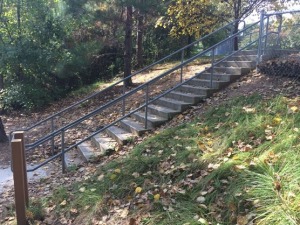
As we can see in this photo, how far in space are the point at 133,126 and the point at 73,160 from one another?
55.2 inches

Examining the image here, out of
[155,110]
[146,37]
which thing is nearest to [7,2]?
[146,37]

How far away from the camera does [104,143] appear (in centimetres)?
682

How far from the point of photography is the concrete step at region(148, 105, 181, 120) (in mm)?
7016

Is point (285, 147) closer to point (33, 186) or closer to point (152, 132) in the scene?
point (152, 132)

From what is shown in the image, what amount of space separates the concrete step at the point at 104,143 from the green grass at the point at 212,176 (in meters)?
1.05

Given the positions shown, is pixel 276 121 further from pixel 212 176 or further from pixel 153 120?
pixel 153 120

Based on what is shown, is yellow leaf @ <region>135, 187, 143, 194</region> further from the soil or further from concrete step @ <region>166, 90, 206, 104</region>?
concrete step @ <region>166, 90, 206, 104</region>

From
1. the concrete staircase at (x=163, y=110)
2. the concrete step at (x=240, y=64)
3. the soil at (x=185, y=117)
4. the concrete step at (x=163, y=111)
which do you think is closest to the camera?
the soil at (x=185, y=117)

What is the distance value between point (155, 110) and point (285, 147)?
3.99m

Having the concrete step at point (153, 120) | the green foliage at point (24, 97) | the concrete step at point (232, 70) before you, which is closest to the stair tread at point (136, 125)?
the concrete step at point (153, 120)

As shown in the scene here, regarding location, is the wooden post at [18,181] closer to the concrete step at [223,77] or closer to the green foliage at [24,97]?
the concrete step at [223,77]

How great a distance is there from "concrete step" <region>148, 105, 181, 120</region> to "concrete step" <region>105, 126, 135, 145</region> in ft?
2.66

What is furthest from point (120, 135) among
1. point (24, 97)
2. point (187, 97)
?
point (24, 97)

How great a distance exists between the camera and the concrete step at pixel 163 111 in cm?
702
